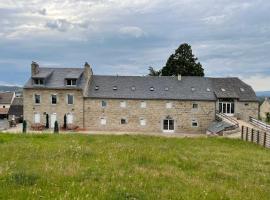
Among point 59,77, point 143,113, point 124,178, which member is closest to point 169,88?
point 143,113

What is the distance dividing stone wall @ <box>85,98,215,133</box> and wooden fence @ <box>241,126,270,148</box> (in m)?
22.5

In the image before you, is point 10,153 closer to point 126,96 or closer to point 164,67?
point 126,96

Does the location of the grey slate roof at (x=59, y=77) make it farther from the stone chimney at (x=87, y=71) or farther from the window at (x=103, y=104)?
the window at (x=103, y=104)

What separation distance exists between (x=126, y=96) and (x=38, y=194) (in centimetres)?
5077

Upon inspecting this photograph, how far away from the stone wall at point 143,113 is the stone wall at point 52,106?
1254mm

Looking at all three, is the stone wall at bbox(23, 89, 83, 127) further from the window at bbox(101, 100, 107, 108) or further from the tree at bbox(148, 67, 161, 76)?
the tree at bbox(148, 67, 161, 76)

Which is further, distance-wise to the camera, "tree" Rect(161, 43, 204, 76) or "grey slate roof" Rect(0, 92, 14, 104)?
"grey slate roof" Rect(0, 92, 14, 104)

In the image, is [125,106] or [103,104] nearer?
[125,106]

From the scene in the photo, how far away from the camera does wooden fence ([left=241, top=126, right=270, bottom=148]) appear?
29.2 meters

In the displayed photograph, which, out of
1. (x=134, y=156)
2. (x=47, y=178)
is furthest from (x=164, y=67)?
(x=47, y=178)

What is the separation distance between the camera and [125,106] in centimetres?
5825

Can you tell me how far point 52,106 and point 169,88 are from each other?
1766 cm

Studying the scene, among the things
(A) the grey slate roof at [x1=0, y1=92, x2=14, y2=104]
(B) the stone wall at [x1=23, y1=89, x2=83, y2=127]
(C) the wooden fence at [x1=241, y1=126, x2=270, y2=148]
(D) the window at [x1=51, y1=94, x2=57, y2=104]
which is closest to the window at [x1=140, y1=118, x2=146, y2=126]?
(B) the stone wall at [x1=23, y1=89, x2=83, y2=127]

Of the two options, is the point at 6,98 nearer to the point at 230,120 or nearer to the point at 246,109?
the point at 246,109
